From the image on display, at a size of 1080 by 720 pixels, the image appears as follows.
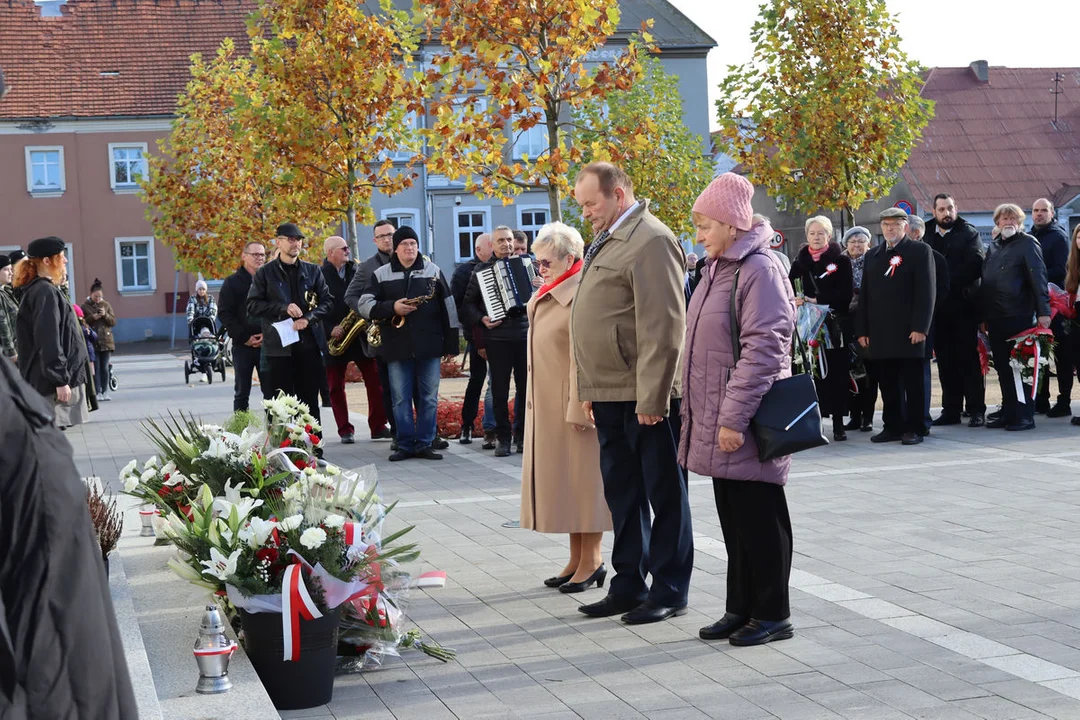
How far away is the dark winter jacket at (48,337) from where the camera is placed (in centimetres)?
1004

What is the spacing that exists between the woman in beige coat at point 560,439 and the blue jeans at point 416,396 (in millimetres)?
5335

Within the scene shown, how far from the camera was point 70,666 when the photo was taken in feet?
6.54

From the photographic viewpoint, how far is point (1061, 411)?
14.0 metres

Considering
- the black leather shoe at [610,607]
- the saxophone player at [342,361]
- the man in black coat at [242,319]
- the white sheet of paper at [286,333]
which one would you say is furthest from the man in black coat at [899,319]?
the black leather shoe at [610,607]

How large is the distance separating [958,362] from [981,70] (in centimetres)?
4447

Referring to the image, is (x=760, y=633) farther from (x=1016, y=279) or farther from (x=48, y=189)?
(x=48, y=189)

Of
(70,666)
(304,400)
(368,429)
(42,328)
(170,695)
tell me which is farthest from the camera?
(368,429)

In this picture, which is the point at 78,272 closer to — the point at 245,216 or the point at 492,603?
the point at 245,216

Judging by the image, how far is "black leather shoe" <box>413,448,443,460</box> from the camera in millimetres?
12238

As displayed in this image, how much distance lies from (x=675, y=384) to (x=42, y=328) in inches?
229

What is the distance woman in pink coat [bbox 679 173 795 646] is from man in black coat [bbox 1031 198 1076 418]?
899 cm

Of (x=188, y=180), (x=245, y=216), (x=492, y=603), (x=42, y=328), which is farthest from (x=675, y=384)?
(x=188, y=180)

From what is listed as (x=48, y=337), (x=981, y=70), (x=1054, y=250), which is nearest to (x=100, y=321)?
(x=48, y=337)

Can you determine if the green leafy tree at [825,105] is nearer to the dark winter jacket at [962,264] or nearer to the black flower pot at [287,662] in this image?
the dark winter jacket at [962,264]
